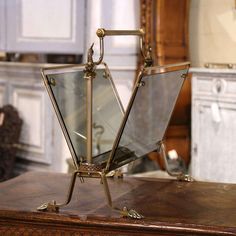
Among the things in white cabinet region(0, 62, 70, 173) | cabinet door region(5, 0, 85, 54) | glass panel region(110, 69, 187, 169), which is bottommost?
white cabinet region(0, 62, 70, 173)

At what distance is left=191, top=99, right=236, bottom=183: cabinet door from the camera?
2.69 m

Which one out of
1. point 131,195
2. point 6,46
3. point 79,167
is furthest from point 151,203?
point 6,46

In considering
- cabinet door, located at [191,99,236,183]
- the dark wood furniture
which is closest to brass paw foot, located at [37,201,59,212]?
cabinet door, located at [191,99,236,183]

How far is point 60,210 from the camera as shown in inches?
54.7

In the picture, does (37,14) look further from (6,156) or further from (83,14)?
(6,156)

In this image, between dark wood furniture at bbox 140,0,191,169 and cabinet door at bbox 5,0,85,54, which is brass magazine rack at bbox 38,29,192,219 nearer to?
dark wood furniture at bbox 140,0,191,169

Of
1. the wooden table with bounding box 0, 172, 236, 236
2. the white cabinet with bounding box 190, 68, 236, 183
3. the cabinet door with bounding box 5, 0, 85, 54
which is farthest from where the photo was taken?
the cabinet door with bounding box 5, 0, 85, 54

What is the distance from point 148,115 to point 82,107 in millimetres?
197

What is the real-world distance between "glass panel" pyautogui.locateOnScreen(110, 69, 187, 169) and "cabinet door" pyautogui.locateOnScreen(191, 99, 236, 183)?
1.03 meters

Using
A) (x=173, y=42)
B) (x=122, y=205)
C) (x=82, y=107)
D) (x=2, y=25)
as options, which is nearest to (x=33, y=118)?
(x=2, y=25)

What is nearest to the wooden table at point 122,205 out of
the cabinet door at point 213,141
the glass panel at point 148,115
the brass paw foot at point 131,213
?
the brass paw foot at point 131,213

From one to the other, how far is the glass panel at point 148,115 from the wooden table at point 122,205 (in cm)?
12

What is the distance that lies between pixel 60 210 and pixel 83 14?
219cm

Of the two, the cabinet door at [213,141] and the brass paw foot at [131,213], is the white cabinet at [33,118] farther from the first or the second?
the brass paw foot at [131,213]
